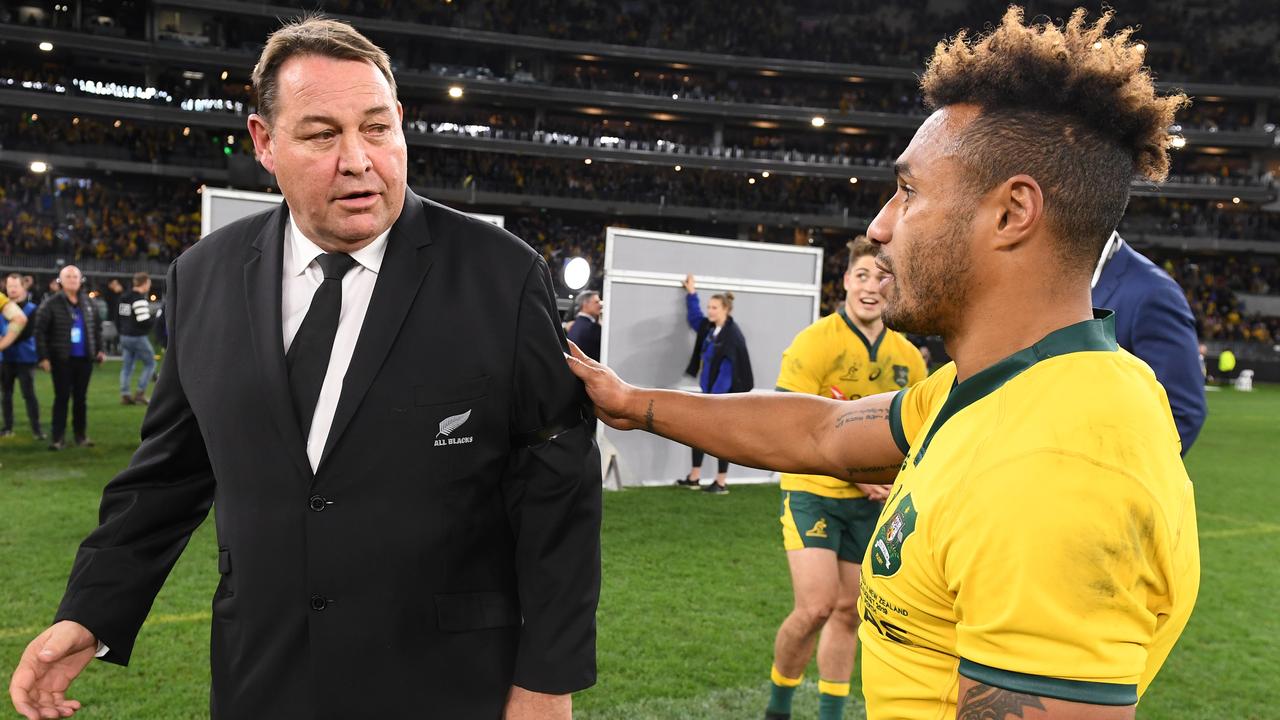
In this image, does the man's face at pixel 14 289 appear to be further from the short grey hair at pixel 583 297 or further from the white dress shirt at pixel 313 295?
the white dress shirt at pixel 313 295

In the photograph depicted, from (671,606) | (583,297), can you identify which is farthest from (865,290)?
(583,297)

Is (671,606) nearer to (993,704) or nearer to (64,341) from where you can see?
(993,704)

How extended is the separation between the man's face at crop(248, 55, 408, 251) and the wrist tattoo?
3.97 ft

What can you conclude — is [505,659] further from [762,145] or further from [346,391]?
[762,145]

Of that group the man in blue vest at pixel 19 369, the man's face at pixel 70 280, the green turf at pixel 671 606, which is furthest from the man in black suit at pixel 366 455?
the man in blue vest at pixel 19 369

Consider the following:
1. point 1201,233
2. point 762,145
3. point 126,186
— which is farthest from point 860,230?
point 126,186

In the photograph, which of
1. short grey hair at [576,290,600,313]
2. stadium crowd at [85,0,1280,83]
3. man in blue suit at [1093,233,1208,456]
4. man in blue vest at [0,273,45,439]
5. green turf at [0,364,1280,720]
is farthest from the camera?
stadium crowd at [85,0,1280,83]

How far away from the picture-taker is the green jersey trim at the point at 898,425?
6.86 ft

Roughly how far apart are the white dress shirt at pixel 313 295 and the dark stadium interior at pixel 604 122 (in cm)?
3580

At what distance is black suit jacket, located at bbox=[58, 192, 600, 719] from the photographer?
2.01 metres

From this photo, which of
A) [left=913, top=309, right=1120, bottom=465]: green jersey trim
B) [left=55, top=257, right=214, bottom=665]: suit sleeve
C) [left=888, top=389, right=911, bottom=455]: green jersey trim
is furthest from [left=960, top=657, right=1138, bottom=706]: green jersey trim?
[left=55, top=257, right=214, bottom=665]: suit sleeve

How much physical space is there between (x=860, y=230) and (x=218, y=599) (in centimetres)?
4381

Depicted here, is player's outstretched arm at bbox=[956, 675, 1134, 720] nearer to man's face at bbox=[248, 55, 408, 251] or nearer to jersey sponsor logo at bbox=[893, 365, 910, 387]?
man's face at bbox=[248, 55, 408, 251]

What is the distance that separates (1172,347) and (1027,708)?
2.99 meters
